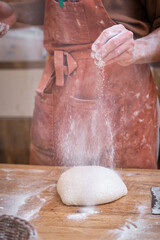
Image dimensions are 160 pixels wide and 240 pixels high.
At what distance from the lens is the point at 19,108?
1733 millimetres

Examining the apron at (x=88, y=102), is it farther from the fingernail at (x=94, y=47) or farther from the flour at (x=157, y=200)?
the flour at (x=157, y=200)

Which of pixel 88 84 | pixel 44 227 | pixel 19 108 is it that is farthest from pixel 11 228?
pixel 19 108

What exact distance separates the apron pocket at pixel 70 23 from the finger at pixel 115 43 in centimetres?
8

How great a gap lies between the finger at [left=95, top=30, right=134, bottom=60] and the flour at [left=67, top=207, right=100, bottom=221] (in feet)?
1.57

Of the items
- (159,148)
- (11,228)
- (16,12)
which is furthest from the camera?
(159,148)

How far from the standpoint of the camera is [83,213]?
2.87 feet

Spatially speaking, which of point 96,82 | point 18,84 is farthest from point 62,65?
point 18,84

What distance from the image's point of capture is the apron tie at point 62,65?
946 mm

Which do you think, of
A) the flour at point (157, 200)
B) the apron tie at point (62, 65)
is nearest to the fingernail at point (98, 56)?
the apron tie at point (62, 65)

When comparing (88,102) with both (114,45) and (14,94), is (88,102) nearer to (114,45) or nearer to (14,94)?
(114,45)

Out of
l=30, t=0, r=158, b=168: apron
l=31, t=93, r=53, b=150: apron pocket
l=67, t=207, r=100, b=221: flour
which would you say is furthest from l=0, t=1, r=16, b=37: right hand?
l=67, t=207, r=100, b=221: flour

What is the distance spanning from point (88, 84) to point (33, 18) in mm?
334

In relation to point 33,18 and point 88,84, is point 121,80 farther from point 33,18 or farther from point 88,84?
point 33,18

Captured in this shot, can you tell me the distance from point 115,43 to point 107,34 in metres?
0.04
